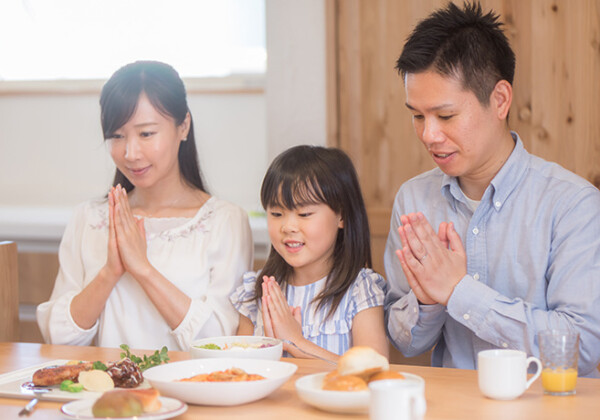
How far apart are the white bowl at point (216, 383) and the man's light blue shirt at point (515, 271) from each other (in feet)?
1.55

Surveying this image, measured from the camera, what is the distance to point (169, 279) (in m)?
1.89

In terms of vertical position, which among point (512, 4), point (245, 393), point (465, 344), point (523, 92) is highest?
point (512, 4)

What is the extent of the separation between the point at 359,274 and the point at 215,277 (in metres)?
0.37

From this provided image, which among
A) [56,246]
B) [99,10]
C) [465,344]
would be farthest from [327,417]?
[99,10]

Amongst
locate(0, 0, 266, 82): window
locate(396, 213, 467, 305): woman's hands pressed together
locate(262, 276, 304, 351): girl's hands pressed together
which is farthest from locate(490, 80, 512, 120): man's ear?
locate(0, 0, 266, 82): window

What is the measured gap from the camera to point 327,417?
1051mm

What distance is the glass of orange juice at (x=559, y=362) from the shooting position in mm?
1135

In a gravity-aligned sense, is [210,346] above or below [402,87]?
below

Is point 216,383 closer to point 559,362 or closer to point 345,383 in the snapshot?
point 345,383

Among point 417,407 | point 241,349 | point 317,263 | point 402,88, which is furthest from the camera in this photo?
point 402,88

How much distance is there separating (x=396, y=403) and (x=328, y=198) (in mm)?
905

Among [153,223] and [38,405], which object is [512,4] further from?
[38,405]

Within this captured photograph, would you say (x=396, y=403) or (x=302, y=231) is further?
(x=302, y=231)

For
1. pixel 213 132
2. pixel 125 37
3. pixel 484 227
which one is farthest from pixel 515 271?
pixel 125 37
